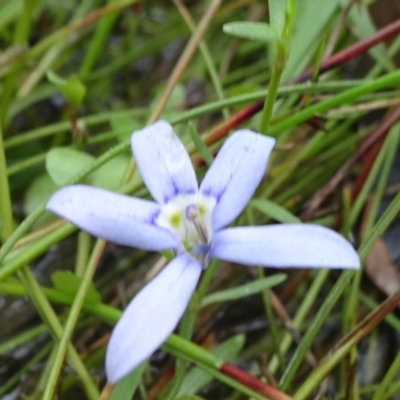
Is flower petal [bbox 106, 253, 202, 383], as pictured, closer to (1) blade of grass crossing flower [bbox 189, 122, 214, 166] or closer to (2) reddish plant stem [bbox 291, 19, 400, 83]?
(1) blade of grass crossing flower [bbox 189, 122, 214, 166]

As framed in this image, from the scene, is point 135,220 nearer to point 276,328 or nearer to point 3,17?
point 276,328

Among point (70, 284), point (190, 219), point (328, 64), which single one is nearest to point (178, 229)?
point (190, 219)

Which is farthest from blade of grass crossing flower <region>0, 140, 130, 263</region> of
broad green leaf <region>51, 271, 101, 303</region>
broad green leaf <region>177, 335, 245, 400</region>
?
broad green leaf <region>177, 335, 245, 400</region>

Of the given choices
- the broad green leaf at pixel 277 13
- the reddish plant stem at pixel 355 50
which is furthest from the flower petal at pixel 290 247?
the reddish plant stem at pixel 355 50

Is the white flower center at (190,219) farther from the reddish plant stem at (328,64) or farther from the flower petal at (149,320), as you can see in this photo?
the reddish plant stem at (328,64)

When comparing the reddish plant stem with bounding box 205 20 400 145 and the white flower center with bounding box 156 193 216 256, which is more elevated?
the white flower center with bounding box 156 193 216 256

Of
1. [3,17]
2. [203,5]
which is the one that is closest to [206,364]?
[3,17]
